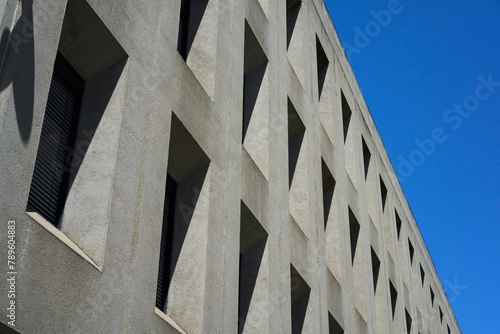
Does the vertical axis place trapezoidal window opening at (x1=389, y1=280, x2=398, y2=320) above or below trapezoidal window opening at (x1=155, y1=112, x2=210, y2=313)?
above

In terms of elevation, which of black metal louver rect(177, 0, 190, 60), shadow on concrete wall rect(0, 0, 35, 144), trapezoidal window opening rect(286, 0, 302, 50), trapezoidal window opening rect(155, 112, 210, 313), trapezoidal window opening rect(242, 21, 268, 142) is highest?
trapezoidal window opening rect(286, 0, 302, 50)

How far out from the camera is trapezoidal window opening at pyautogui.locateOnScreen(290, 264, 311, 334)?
1664 cm

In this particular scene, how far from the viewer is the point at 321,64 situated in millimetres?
24031

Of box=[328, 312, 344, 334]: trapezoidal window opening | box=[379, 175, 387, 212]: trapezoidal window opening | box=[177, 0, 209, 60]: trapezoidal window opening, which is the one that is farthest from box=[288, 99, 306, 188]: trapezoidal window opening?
box=[379, 175, 387, 212]: trapezoidal window opening

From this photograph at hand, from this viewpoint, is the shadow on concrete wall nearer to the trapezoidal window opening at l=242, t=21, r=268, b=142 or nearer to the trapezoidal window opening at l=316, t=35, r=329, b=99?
the trapezoidal window opening at l=242, t=21, r=268, b=142

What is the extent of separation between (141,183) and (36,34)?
2.70 metres

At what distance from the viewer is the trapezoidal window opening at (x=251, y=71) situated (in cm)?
1645

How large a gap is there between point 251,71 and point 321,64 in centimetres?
743

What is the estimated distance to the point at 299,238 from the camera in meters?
17.0

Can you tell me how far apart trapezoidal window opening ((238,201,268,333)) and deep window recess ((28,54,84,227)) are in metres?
4.68

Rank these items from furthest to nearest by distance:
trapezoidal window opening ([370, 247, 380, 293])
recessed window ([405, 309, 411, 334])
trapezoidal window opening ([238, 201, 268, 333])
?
recessed window ([405, 309, 411, 334]), trapezoidal window opening ([370, 247, 380, 293]), trapezoidal window opening ([238, 201, 268, 333])

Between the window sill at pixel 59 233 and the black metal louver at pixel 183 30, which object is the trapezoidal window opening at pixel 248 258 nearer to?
the black metal louver at pixel 183 30

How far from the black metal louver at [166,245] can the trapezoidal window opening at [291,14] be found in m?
9.91

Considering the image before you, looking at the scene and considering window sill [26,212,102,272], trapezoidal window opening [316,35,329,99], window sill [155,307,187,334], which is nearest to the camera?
window sill [26,212,102,272]
